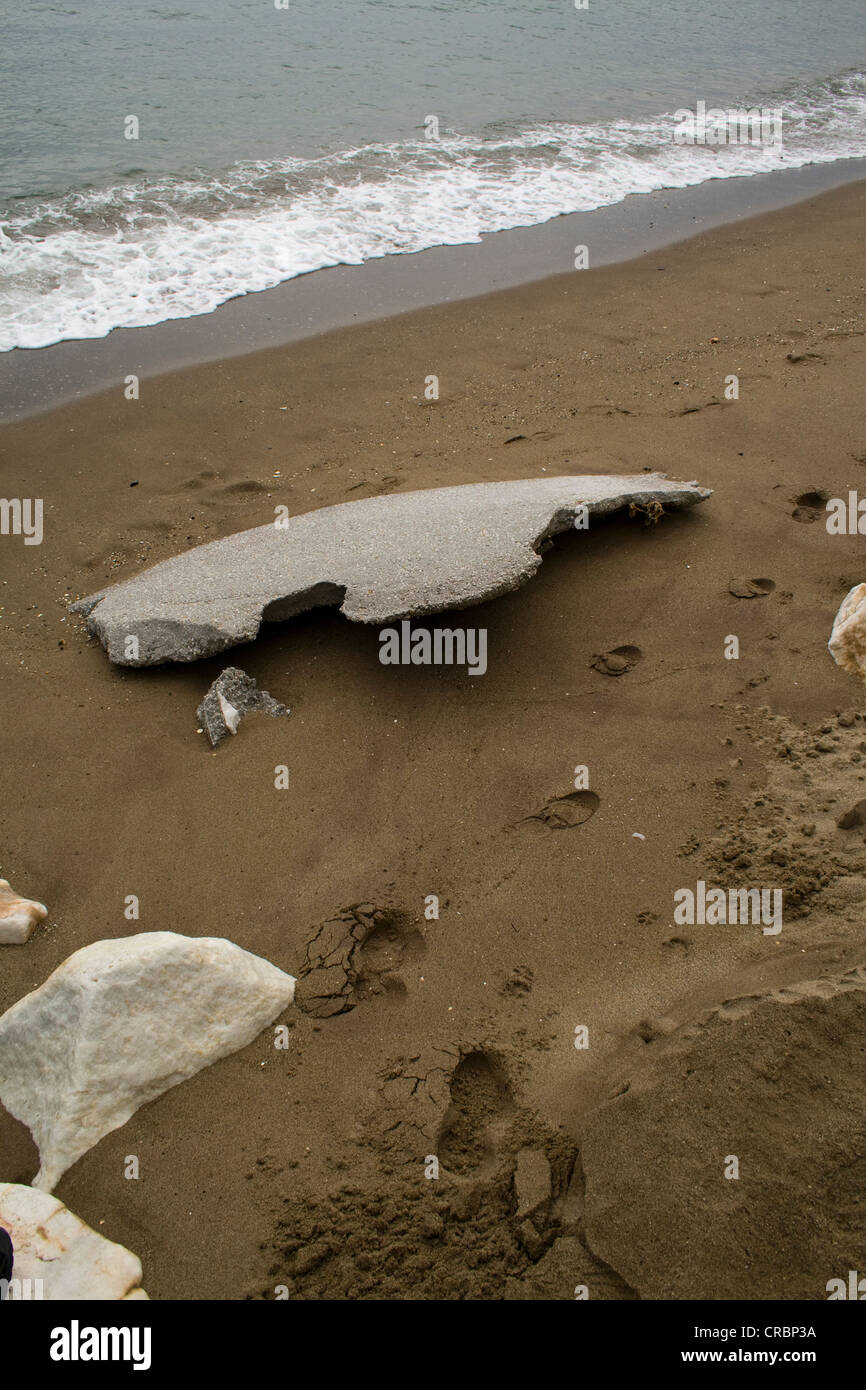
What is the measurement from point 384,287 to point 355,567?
195 inches

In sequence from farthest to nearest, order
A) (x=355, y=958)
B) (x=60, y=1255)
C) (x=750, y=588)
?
(x=750, y=588) < (x=355, y=958) < (x=60, y=1255)

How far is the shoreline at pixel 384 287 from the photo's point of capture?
22.6 feet

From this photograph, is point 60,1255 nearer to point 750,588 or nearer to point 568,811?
point 568,811

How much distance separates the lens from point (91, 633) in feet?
14.9

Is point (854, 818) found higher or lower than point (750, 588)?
lower

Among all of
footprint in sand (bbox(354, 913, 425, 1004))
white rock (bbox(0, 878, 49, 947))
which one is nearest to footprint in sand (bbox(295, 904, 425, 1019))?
footprint in sand (bbox(354, 913, 425, 1004))

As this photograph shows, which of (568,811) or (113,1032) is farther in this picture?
(568,811)

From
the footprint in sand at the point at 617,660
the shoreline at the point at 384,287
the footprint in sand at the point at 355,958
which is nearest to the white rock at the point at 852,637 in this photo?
the footprint in sand at the point at 617,660

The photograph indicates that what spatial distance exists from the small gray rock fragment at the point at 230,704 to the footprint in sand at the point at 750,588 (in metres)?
2.28

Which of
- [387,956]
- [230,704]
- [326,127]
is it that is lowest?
[387,956]

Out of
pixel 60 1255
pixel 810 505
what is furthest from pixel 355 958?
pixel 810 505

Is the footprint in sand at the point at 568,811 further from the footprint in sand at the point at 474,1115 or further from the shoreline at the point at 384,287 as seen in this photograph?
the shoreline at the point at 384,287

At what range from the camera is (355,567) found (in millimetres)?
4297
